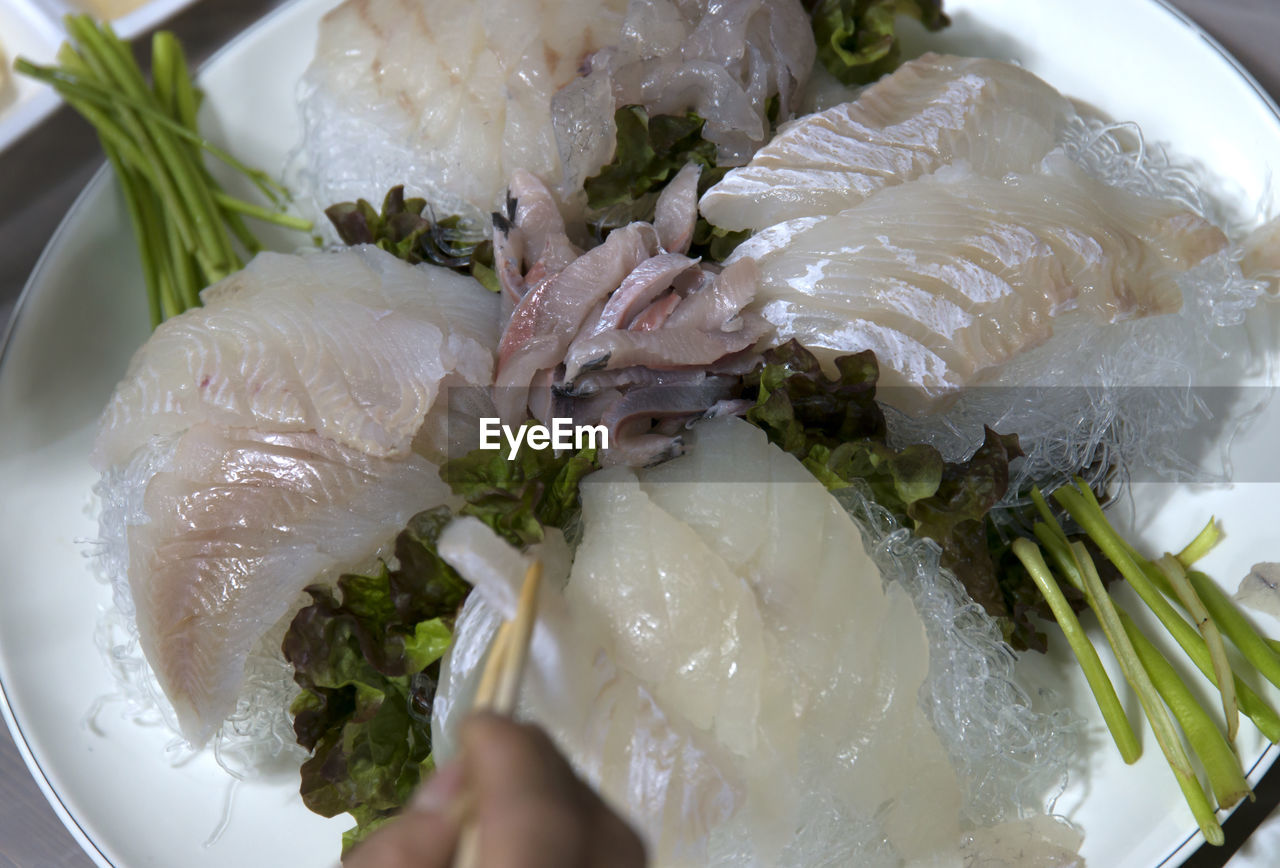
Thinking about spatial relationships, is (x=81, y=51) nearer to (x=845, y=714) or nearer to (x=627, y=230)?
(x=627, y=230)

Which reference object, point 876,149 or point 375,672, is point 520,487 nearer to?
point 375,672

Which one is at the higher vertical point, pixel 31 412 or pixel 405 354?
pixel 405 354

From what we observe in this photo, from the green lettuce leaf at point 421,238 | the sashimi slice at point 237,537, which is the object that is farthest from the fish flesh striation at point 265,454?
the green lettuce leaf at point 421,238

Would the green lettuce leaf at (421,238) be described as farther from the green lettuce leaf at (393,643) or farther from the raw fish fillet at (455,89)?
the green lettuce leaf at (393,643)

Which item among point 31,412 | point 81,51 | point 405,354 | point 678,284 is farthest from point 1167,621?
point 81,51

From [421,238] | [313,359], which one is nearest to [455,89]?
[421,238]

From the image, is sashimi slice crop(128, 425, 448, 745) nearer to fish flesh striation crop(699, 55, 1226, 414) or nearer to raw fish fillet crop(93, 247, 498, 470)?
raw fish fillet crop(93, 247, 498, 470)

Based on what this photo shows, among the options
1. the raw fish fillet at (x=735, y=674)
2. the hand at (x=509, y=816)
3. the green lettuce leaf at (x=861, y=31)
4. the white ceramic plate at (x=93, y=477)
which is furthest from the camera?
the green lettuce leaf at (x=861, y=31)
